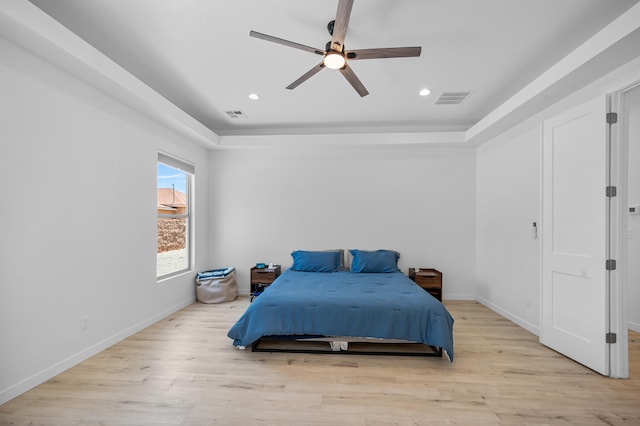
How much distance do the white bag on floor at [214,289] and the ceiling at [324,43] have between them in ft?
8.33

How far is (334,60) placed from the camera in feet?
7.23

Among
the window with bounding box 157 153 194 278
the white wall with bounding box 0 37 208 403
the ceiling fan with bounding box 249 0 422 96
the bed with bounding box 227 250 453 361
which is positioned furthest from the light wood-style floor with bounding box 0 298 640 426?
the ceiling fan with bounding box 249 0 422 96

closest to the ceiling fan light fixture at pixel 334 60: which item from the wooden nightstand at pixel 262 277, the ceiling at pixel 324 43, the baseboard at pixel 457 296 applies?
the ceiling at pixel 324 43

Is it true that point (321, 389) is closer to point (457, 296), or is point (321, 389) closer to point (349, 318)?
point (349, 318)

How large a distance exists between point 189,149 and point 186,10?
2496 mm

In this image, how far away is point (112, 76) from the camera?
100 inches

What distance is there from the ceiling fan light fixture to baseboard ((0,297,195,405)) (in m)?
3.21

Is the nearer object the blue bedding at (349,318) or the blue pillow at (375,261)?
the blue bedding at (349,318)

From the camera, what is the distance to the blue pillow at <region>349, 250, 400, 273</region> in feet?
14.1

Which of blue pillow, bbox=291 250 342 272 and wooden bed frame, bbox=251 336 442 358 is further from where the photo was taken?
blue pillow, bbox=291 250 342 272

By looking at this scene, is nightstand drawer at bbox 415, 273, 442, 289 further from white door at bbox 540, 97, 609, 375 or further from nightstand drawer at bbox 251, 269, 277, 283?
nightstand drawer at bbox 251, 269, 277, 283

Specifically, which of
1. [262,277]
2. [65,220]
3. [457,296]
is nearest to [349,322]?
[262,277]

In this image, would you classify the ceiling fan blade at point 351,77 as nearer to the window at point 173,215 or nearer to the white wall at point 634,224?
the window at point 173,215

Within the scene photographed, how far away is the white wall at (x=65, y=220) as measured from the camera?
2.05m
